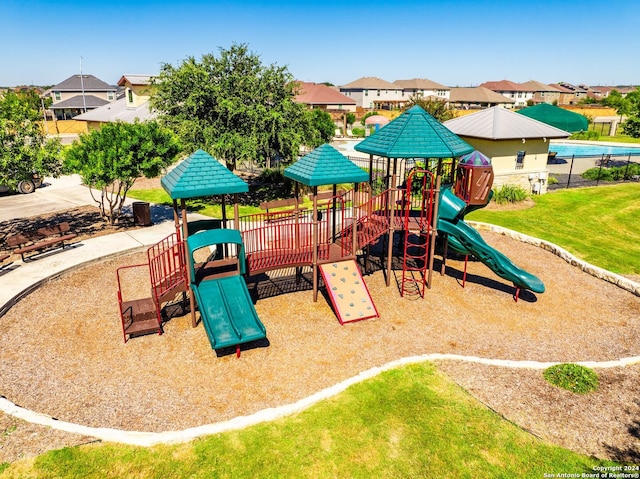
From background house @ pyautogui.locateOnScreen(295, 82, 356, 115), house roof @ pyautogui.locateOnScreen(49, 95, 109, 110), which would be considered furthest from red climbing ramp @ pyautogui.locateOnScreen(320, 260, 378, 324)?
house roof @ pyautogui.locateOnScreen(49, 95, 109, 110)

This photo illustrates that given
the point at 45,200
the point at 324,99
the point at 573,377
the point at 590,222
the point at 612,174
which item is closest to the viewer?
the point at 573,377

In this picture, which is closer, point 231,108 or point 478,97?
point 231,108

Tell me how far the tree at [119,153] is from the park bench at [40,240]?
7.45 feet

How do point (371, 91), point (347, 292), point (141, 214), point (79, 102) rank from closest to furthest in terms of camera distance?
point (347, 292) → point (141, 214) → point (79, 102) → point (371, 91)

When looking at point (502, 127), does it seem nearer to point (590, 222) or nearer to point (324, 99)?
point (590, 222)

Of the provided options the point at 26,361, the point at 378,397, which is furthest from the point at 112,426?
the point at 378,397

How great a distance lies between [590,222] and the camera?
21547mm

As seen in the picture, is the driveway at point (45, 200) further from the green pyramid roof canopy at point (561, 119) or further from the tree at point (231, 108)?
the green pyramid roof canopy at point (561, 119)

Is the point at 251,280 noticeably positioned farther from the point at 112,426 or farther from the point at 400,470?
the point at 400,470

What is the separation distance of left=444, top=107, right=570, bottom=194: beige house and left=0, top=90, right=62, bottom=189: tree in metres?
22.8

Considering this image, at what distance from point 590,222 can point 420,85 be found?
9846 cm

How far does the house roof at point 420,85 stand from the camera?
360 feet

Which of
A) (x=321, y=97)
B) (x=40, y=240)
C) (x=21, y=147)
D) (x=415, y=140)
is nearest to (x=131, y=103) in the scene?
(x=40, y=240)

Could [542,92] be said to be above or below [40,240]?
above
